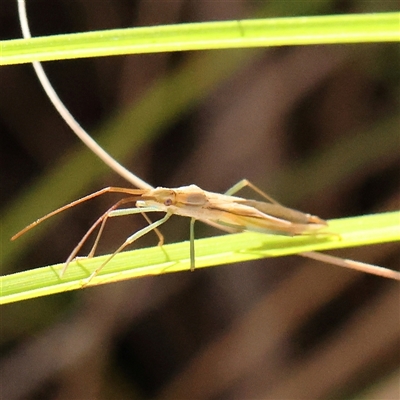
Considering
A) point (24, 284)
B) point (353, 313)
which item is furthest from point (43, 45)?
point (353, 313)

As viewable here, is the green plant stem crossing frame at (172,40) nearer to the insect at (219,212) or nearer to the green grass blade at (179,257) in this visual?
the green grass blade at (179,257)

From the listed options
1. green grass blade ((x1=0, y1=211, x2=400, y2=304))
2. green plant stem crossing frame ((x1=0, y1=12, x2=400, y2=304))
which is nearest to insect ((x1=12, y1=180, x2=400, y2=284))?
green grass blade ((x1=0, y1=211, x2=400, y2=304))

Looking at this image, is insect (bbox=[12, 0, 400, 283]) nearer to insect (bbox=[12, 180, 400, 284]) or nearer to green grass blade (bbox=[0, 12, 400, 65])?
insect (bbox=[12, 180, 400, 284])

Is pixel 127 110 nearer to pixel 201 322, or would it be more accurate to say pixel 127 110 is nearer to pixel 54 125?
pixel 54 125

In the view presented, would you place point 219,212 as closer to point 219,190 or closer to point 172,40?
point 172,40

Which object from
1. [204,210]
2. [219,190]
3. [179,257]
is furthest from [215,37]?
[219,190]
